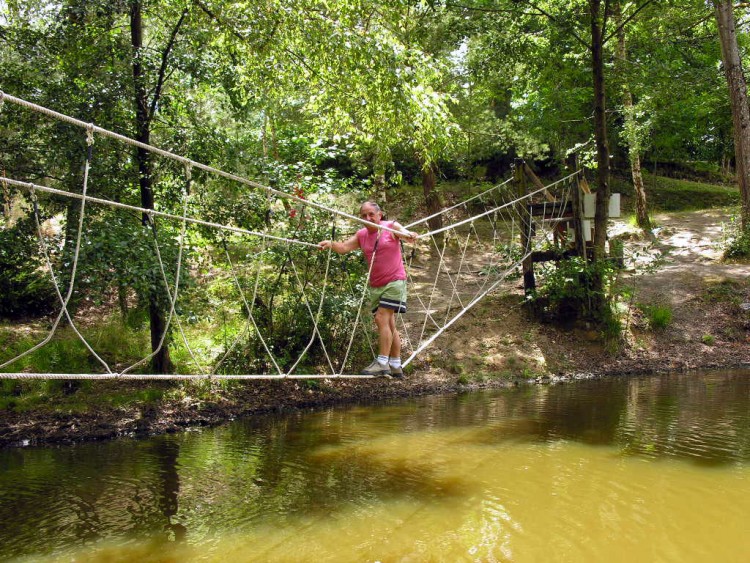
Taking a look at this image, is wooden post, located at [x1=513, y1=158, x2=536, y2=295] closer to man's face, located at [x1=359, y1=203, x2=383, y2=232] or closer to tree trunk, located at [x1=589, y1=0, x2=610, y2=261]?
tree trunk, located at [x1=589, y1=0, x2=610, y2=261]

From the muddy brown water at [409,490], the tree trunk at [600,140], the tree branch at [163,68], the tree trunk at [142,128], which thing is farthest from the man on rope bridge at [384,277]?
the tree trunk at [600,140]

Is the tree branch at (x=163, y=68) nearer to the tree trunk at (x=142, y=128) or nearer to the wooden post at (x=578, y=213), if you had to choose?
the tree trunk at (x=142, y=128)

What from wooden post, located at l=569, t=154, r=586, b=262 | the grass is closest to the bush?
wooden post, located at l=569, t=154, r=586, b=262

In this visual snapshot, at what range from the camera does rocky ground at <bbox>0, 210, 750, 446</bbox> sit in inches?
175

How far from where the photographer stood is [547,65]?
23.0ft

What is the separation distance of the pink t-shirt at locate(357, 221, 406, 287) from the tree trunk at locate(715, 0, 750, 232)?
17.8 feet

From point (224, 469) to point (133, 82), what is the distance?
2839 millimetres

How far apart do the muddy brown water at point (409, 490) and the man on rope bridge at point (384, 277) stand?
1.56 feet

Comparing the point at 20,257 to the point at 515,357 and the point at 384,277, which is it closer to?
the point at 384,277

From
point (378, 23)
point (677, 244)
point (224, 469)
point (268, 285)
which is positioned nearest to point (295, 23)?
point (378, 23)

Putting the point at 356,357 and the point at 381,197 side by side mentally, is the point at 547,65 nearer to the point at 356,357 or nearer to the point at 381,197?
the point at 381,197

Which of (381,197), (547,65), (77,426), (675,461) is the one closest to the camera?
(675,461)

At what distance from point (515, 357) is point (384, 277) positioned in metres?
2.61

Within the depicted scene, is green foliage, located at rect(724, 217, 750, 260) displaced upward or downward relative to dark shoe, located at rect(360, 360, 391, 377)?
upward
